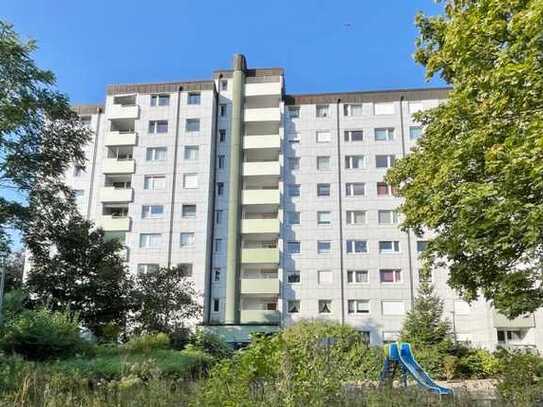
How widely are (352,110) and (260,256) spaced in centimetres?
1497

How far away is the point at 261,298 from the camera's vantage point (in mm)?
39906

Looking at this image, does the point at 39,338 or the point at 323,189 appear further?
the point at 323,189

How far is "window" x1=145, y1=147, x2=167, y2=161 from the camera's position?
4250 centimetres

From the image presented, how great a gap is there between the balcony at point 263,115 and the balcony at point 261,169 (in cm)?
393

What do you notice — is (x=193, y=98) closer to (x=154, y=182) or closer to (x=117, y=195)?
(x=154, y=182)

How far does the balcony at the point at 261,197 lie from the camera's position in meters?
40.7

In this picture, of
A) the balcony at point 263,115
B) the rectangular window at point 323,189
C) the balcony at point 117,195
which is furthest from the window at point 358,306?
the balcony at point 117,195

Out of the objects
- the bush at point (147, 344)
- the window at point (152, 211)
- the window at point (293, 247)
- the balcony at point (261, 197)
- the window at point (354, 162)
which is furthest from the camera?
the window at point (354, 162)

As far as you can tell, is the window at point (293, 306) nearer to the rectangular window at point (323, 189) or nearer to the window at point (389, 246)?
the window at point (389, 246)

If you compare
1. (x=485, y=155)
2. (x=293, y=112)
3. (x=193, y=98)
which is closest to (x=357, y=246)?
(x=293, y=112)

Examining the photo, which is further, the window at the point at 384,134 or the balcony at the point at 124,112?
the balcony at the point at 124,112

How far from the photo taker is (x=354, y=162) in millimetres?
42000

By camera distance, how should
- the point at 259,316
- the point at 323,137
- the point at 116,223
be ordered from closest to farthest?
the point at 259,316 → the point at 116,223 → the point at 323,137

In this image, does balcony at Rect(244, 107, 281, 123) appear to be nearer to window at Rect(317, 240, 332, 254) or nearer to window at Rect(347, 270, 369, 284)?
window at Rect(317, 240, 332, 254)
